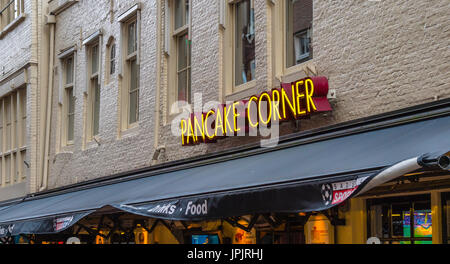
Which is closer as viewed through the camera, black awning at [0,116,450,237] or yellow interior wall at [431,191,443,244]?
black awning at [0,116,450,237]

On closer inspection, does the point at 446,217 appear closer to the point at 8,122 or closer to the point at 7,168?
the point at 7,168

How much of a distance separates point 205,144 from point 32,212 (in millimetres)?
3278

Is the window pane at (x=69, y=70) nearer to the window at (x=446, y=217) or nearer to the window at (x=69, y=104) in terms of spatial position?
the window at (x=69, y=104)

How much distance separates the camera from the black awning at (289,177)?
676cm

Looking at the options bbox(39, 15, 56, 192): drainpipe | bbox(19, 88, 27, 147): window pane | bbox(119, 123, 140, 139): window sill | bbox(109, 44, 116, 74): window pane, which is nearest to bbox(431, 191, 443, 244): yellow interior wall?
bbox(119, 123, 140, 139): window sill

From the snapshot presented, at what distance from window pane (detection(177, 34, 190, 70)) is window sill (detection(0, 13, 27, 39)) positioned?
787cm

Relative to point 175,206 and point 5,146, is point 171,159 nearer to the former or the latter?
point 175,206

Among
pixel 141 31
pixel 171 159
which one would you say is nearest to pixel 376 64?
pixel 171 159

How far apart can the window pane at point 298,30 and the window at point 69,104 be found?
870 cm

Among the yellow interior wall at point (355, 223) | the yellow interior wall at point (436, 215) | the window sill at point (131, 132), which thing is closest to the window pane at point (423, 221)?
the yellow interior wall at point (436, 215)

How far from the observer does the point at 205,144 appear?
1312 centimetres

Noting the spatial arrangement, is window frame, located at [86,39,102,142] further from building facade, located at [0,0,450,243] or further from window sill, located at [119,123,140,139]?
window sill, located at [119,123,140,139]

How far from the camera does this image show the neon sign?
10.1 metres

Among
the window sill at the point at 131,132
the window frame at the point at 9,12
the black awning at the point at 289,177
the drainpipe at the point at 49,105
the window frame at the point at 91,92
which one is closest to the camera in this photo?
the black awning at the point at 289,177
